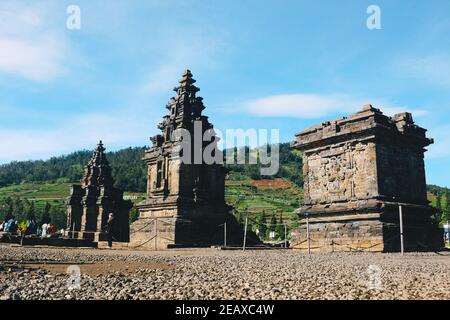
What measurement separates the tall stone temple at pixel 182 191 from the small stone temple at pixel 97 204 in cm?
1089

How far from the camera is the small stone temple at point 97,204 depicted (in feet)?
141

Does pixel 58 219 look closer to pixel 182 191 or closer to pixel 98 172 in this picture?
pixel 98 172

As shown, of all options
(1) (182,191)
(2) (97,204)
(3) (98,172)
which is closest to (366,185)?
(1) (182,191)

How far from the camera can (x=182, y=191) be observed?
30609 mm

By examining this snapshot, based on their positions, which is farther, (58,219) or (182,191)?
(58,219)

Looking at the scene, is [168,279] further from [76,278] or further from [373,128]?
[373,128]

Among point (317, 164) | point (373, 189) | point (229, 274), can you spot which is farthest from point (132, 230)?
point (229, 274)

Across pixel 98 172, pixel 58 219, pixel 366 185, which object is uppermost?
pixel 98 172

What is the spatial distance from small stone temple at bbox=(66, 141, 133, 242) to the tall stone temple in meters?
10.9

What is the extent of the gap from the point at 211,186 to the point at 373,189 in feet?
44.3

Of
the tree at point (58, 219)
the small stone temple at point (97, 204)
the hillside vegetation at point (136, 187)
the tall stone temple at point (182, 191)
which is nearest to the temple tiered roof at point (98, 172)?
the small stone temple at point (97, 204)

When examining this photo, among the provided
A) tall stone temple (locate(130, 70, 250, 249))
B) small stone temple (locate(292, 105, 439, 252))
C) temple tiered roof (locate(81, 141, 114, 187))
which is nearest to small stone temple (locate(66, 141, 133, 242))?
temple tiered roof (locate(81, 141, 114, 187))

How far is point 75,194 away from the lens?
146ft

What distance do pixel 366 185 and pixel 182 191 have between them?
13.3 metres
